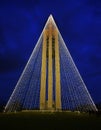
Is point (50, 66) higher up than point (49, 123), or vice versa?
point (50, 66)

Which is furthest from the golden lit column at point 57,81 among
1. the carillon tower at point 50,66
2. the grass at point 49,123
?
the grass at point 49,123

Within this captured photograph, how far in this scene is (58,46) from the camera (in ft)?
113

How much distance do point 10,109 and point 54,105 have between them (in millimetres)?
5676

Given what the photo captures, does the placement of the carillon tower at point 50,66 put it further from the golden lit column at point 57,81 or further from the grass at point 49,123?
the grass at point 49,123

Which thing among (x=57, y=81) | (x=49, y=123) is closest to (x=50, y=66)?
(x=57, y=81)

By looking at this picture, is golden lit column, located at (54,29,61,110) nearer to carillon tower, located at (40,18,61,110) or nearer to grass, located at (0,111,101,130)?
carillon tower, located at (40,18,61,110)

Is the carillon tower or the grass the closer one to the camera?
the grass

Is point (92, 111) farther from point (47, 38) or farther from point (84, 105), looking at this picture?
point (47, 38)

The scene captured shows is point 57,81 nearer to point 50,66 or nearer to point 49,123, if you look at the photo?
point 50,66

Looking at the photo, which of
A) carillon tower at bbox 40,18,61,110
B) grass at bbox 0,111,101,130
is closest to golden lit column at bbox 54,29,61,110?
carillon tower at bbox 40,18,61,110

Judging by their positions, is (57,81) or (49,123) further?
(57,81)

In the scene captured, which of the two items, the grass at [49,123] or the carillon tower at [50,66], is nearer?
the grass at [49,123]

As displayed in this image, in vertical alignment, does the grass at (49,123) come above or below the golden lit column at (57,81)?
below

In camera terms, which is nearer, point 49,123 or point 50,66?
point 49,123
